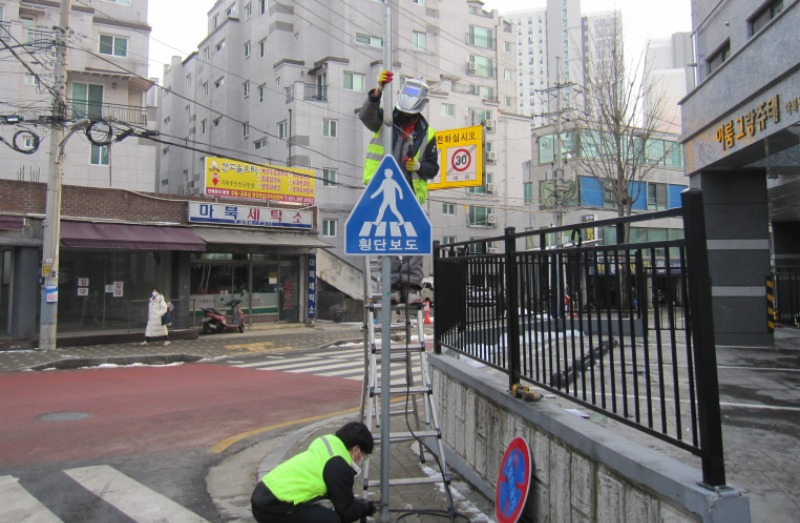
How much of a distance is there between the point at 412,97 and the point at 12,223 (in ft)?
50.9

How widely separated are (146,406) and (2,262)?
1103 centimetres

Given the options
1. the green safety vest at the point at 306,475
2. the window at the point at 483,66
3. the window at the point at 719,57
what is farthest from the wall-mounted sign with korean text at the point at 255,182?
the window at the point at 483,66

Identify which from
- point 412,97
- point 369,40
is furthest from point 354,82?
point 412,97

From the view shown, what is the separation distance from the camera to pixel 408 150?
211 inches

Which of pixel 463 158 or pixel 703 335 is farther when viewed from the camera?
pixel 463 158

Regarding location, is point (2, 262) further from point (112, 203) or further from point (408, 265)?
point (408, 265)

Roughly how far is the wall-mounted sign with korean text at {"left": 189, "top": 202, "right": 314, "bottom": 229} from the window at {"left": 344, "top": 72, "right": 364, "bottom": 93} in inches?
661

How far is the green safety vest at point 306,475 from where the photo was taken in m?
3.64

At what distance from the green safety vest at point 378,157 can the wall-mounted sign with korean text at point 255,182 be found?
53.8 ft

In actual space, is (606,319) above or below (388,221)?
below

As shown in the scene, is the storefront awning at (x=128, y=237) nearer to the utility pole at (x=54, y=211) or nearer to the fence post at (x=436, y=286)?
the utility pole at (x=54, y=211)

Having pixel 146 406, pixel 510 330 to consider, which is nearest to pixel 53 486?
pixel 146 406

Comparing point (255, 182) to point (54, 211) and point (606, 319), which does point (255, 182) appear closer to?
point (54, 211)

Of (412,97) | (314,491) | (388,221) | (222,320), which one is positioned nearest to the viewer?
(314,491)
